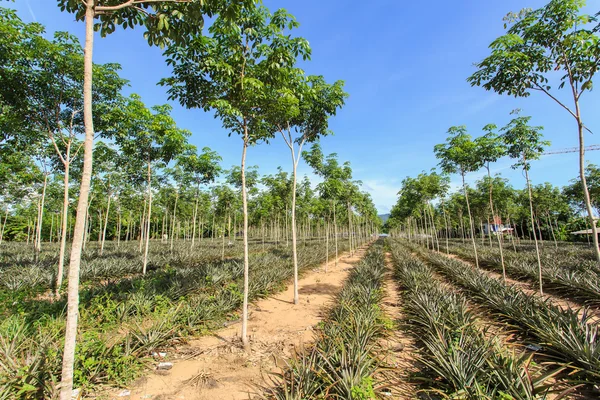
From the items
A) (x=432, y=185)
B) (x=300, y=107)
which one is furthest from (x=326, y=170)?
(x=432, y=185)

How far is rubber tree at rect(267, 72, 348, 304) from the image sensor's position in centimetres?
551

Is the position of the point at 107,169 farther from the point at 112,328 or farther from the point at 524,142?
the point at 524,142

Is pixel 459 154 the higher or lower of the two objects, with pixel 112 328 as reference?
higher

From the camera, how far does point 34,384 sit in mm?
2885

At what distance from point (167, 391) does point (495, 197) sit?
712 inches

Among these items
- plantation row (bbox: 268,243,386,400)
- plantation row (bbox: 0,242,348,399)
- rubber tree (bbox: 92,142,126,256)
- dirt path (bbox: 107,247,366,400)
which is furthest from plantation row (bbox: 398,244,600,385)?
rubber tree (bbox: 92,142,126,256)

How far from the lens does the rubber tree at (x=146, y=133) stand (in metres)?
7.87

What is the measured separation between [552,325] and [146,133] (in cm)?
1175

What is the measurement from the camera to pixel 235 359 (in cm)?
416

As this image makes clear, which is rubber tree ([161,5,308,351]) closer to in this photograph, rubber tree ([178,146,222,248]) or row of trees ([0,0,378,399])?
row of trees ([0,0,378,399])

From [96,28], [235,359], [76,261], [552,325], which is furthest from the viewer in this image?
[235,359]

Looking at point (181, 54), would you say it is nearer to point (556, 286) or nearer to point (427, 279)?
point (427, 279)

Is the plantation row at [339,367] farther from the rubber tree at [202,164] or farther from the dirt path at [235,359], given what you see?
the rubber tree at [202,164]

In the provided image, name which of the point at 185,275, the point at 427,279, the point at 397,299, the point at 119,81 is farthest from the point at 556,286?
the point at 119,81
